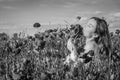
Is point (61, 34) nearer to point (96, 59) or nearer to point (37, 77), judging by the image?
point (96, 59)

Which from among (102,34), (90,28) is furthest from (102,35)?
(90,28)

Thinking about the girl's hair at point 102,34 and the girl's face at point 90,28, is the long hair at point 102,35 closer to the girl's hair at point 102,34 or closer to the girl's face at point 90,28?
the girl's hair at point 102,34

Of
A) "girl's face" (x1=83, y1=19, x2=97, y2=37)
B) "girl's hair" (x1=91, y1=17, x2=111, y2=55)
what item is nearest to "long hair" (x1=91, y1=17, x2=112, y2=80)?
"girl's hair" (x1=91, y1=17, x2=111, y2=55)

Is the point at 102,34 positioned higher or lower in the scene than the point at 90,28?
lower

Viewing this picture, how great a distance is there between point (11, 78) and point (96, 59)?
2.10 meters

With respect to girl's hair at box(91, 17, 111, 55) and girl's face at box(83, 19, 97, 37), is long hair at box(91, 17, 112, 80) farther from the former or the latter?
girl's face at box(83, 19, 97, 37)

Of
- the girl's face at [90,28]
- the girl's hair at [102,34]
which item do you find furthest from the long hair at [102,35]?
the girl's face at [90,28]

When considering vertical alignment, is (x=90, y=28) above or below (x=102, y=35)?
above

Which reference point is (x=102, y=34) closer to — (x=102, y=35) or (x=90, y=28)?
(x=102, y=35)

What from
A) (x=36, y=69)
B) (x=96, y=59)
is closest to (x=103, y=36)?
(x=96, y=59)

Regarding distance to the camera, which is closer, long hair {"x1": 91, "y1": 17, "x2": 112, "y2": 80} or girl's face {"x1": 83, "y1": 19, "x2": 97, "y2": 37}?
long hair {"x1": 91, "y1": 17, "x2": 112, "y2": 80}

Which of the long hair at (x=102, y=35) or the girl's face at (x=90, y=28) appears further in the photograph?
the girl's face at (x=90, y=28)

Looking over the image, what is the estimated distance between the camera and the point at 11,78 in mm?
4551

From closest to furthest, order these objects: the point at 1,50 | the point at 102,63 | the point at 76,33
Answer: the point at 102,63, the point at 76,33, the point at 1,50
